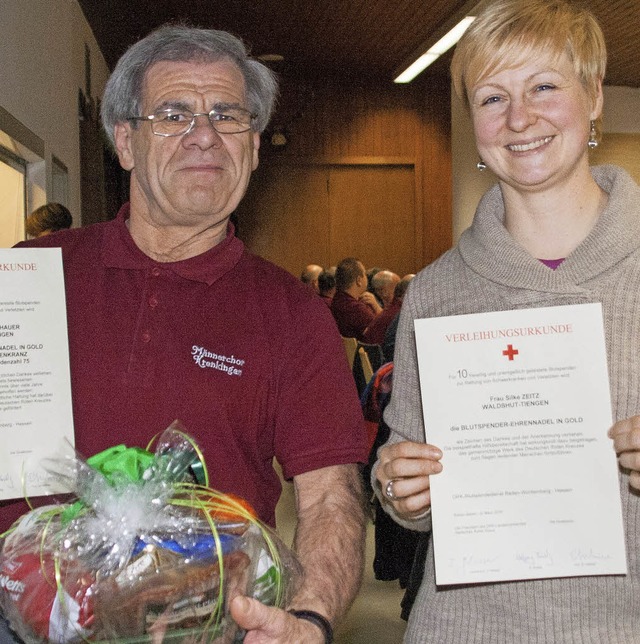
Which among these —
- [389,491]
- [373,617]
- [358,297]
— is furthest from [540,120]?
[358,297]

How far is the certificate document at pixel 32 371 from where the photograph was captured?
1.50 metres

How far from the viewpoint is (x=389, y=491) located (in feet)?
5.21

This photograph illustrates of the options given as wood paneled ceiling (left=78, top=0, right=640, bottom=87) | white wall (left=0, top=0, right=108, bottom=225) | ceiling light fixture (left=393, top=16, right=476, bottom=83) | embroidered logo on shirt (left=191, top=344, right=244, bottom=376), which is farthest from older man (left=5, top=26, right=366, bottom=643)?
wood paneled ceiling (left=78, top=0, right=640, bottom=87)

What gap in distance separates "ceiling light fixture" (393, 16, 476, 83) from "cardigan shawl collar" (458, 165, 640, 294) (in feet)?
24.2

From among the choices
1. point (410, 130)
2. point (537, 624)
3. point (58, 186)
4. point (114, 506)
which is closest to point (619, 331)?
point (537, 624)

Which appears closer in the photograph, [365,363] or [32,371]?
[32,371]

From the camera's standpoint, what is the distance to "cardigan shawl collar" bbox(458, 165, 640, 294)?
1.50 meters

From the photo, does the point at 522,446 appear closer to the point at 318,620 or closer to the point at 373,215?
the point at 318,620

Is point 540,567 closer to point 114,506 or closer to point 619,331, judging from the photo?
point 619,331

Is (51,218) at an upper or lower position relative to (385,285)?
upper

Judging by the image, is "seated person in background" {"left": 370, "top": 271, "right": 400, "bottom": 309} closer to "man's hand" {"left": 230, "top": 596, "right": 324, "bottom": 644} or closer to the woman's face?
the woman's face

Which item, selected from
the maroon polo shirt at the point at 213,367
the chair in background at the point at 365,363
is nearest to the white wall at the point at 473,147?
the chair in background at the point at 365,363

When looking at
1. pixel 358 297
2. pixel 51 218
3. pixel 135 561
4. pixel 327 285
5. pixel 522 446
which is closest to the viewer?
pixel 135 561

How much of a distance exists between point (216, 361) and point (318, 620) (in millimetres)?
536
